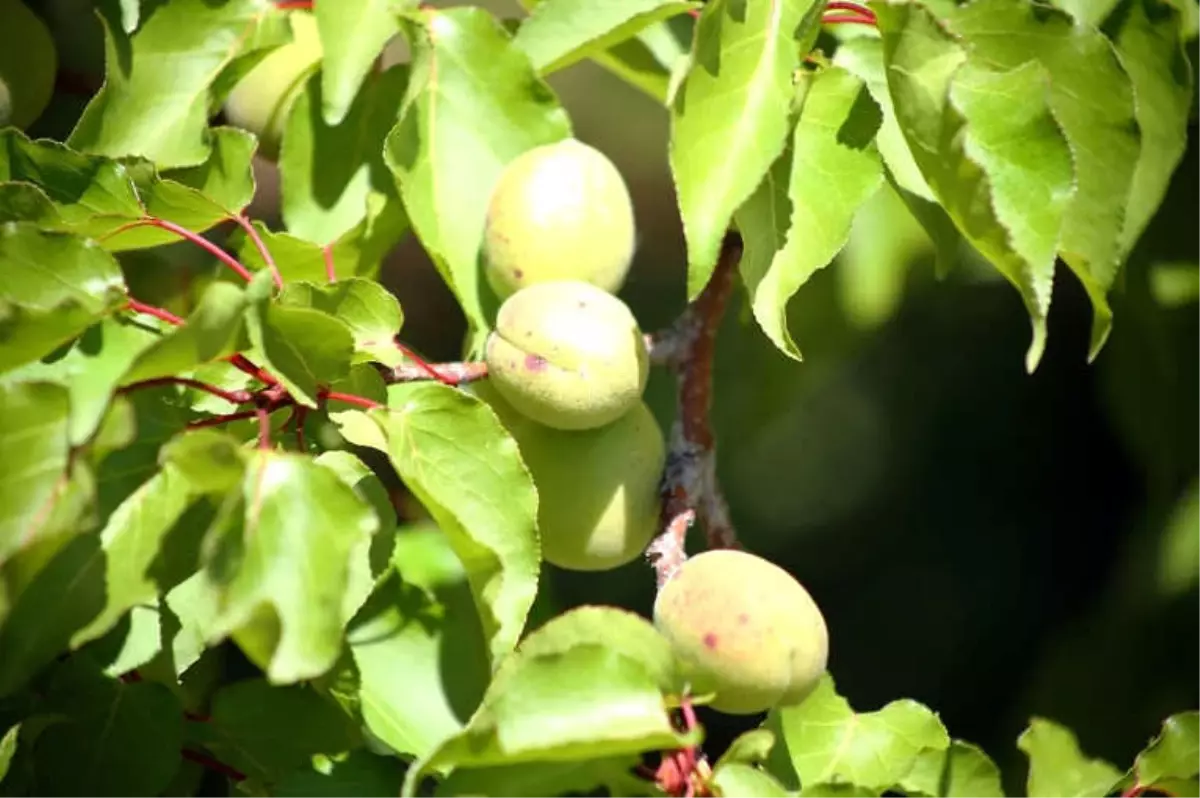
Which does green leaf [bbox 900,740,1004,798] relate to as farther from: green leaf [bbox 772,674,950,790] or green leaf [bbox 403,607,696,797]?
green leaf [bbox 403,607,696,797]

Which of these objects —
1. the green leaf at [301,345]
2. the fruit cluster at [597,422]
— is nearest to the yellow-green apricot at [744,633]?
the fruit cluster at [597,422]

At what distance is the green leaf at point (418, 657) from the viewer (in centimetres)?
75

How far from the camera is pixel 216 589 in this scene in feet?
1.82

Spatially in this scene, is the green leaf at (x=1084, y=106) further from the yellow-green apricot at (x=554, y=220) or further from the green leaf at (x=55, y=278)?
the green leaf at (x=55, y=278)

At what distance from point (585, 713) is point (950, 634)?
114 cm

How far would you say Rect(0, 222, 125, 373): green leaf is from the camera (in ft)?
1.93

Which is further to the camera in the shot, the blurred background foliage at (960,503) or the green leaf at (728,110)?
the blurred background foliage at (960,503)

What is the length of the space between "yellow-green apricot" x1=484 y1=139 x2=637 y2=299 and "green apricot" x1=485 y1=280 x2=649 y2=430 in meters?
0.03

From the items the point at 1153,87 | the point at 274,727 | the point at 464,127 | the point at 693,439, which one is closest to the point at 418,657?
the point at 274,727

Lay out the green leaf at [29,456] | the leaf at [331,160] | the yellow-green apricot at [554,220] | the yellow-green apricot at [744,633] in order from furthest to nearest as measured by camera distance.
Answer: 1. the leaf at [331,160]
2. the yellow-green apricot at [554,220]
3. the yellow-green apricot at [744,633]
4. the green leaf at [29,456]

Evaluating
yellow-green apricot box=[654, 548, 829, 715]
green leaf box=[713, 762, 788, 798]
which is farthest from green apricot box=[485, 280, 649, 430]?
green leaf box=[713, 762, 788, 798]

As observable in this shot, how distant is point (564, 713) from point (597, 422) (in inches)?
8.1

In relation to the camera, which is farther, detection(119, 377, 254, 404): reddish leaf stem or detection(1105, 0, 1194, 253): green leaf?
detection(1105, 0, 1194, 253): green leaf

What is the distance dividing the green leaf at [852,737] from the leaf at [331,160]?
403 millimetres
